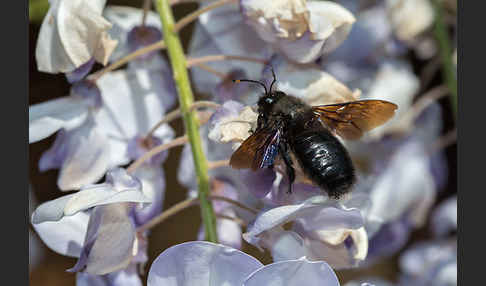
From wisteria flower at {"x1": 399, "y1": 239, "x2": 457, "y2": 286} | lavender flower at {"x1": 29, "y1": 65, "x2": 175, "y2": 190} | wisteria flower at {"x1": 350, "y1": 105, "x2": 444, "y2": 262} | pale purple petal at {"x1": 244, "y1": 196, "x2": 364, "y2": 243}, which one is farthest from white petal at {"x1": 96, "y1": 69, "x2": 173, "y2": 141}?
wisteria flower at {"x1": 399, "y1": 239, "x2": 457, "y2": 286}

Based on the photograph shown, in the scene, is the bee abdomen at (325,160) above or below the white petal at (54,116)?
below

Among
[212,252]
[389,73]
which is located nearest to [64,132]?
[212,252]

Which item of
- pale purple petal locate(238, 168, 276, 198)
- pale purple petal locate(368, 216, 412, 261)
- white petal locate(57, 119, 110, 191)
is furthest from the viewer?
pale purple petal locate(368, 216, 412, 261)

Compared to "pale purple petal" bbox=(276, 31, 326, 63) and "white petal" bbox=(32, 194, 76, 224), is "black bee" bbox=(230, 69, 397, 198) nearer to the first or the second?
"pale purple petal" bbox=(276, 31, 326, 63)

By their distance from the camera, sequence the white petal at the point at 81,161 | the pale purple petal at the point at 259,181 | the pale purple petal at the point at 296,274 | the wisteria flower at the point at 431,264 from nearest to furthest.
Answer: the pale purple petal at the point at 296,274 → the pale purple petal at the point at 259,181 → the white petal at the point at 81,161 → the wisteria flower at the point at 431,264

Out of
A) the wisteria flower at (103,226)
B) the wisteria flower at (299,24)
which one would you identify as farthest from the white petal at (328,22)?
the wisteria flower at (103,226)

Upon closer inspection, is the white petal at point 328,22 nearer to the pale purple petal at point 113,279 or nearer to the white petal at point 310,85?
the white petal at point 310,85

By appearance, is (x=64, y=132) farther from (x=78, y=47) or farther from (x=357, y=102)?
(x=357, y=102)
